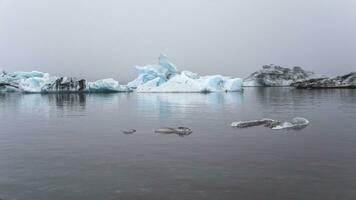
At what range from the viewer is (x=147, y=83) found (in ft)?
276

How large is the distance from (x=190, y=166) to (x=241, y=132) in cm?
828

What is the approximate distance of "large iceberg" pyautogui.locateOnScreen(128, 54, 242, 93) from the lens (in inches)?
3098

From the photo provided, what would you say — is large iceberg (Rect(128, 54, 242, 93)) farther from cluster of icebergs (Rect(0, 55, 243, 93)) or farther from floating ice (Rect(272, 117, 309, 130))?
floating ice (Rect(272, 117, 309, 130))

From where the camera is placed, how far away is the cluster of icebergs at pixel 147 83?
79062 mm

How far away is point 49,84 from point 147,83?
18.7 metres

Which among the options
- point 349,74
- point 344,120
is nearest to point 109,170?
point 344,120

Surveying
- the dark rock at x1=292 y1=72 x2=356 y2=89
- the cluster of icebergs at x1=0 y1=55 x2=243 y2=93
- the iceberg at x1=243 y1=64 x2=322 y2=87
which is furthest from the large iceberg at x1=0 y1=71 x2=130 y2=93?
the iceberg at x1=243 y1=64 x2=322 y2=87

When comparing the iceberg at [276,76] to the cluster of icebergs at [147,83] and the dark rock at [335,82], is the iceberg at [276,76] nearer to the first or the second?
the dark rock at [335,82]

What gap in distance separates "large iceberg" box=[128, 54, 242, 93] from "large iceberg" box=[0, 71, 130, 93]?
6493mm

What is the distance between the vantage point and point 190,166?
44.1 feet

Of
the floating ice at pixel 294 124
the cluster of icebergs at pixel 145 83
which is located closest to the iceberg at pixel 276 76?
the cluster of icebergs at pixel 145 83

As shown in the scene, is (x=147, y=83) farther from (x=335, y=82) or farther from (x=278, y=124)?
(x=278, y=124)

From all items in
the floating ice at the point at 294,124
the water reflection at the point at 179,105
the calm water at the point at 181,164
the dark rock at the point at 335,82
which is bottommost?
the calm water at the point at 181,164

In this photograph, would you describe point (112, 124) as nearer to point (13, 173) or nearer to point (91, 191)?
point (13, 173)
